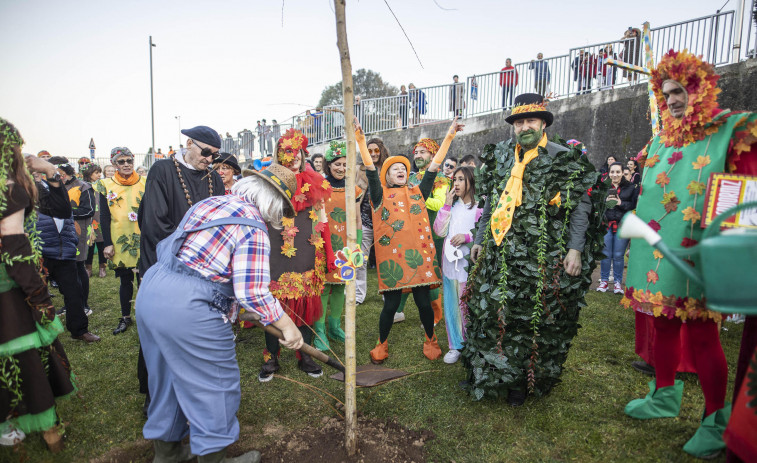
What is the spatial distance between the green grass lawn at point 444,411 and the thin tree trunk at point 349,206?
0.57m

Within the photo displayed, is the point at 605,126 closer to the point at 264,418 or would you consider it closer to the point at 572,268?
the point at 572,268

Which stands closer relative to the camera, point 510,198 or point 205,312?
point 205,312

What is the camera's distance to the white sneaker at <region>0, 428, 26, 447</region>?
8.20ft

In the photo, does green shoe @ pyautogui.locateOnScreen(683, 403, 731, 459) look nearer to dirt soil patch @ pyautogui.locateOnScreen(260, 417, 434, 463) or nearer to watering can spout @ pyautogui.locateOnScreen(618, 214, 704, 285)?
watering can spout @ pyautogui.locateOnScreen(618, 214, 704, 285)

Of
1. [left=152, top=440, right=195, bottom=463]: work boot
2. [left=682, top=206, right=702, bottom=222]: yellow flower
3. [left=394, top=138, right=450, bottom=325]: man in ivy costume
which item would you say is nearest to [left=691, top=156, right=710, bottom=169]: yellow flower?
[left=682, top=206, right=702, bottom=222]: yellow flower

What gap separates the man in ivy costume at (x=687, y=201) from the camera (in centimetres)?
236

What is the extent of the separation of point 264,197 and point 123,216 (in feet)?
12.5

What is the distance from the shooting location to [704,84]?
2.38 m

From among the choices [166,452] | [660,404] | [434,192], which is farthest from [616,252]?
[166,452]

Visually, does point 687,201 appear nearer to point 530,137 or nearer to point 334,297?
point 530,137

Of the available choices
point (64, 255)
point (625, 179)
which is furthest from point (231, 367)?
point (625, 179)

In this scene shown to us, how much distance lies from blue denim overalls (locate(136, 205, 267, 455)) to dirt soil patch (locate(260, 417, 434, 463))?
19.8 inches

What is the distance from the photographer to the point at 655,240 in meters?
1.59

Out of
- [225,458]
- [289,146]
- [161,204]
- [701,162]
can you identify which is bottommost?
[225,458]
